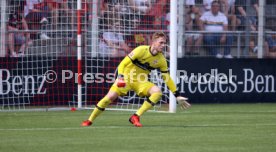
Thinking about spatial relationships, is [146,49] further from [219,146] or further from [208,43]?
[208,43]

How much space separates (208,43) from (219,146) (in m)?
10.8

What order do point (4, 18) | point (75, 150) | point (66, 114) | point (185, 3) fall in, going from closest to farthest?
point (75, 150)
point (66, 114)
point (4, 18)
point (185, 3)

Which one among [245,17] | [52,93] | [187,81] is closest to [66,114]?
[52,93]

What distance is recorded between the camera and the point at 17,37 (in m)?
19.7

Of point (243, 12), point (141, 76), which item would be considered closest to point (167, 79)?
point (141, 76)

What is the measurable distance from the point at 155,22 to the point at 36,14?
10.1 ft

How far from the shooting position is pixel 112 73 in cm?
2011

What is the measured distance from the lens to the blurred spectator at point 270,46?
21.8m

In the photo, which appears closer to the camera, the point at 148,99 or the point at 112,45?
the point at 148,99

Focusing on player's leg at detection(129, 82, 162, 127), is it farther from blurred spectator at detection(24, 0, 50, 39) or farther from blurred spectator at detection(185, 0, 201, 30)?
blurred spectator at detection(185, 0, 201, 30)

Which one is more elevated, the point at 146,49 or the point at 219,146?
the point at 146,49

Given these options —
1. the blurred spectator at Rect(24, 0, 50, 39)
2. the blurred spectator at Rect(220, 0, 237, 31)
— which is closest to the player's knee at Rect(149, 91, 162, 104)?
the blurred spectator at Rect(24, 0, 50, 39)

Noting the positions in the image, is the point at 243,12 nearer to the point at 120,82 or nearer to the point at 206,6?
the point at 206,6

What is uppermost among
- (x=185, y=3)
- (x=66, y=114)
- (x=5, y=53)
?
(x=185, y=3)
